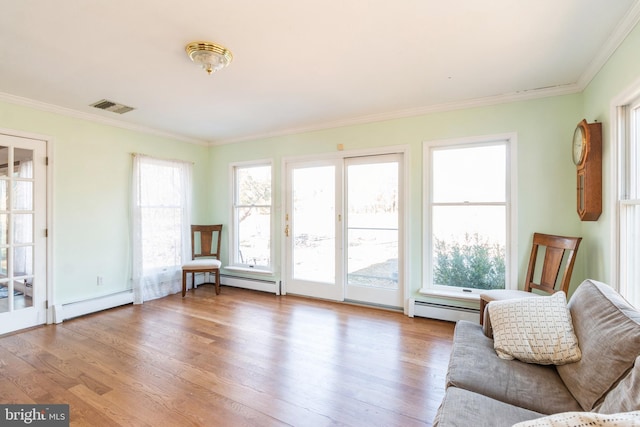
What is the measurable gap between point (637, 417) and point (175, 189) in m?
5.04

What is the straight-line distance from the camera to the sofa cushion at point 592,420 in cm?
77

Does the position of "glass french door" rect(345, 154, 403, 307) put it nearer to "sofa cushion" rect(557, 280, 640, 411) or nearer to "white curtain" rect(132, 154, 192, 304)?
"sofa cushion" rect(557, 280, 640, 411)

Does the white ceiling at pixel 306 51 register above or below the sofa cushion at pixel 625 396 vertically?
above

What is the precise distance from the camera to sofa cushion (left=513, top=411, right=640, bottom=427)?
2.53ft

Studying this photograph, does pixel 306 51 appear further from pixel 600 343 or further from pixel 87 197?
pixel 87 197

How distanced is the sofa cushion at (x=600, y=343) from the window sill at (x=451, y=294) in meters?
1.70

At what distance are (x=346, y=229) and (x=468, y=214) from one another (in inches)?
59.6

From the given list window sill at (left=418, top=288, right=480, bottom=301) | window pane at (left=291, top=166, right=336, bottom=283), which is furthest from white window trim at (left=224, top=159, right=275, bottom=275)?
window sill at (left=418, top=288, right=480, bottom=301)

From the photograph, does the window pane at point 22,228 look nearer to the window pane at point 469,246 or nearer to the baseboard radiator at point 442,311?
the baseboard radiator at point 442,311

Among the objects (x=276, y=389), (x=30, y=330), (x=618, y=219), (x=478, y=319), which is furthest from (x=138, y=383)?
(x=618, y=219)

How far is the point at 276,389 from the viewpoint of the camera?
→ 2.10 meters

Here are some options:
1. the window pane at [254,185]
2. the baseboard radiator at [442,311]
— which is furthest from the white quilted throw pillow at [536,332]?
the window pane at [254,185]

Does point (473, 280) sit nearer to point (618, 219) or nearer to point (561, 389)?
point (618, 219)

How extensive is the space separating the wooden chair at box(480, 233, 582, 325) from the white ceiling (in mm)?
1462
